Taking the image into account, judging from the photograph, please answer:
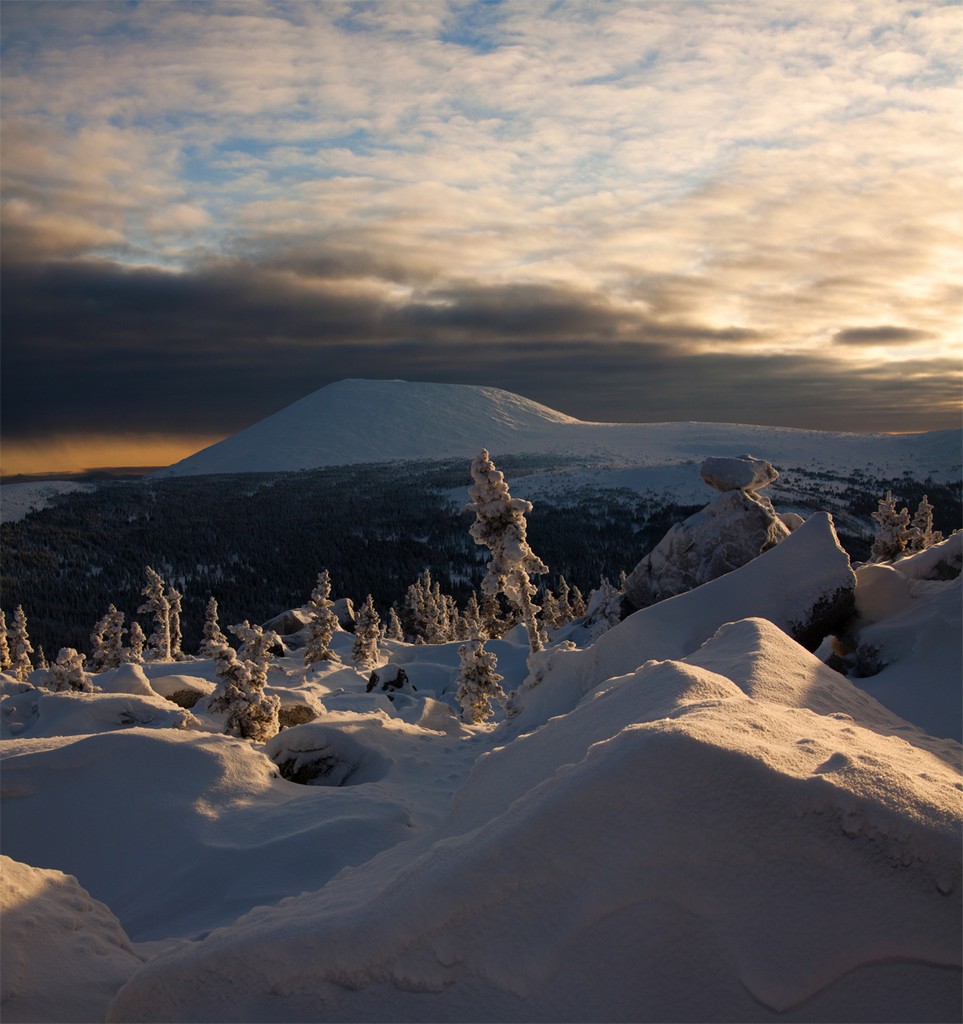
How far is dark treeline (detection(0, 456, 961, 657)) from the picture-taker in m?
116

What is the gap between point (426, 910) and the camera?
4.71m

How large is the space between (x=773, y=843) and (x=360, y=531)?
167981 mm

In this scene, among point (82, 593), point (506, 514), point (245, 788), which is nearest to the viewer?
point (245, 788)

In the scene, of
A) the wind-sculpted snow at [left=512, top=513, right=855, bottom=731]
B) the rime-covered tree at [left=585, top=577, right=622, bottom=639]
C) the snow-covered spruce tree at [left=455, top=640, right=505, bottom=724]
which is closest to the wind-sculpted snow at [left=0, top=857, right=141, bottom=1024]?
the wind-sculpted snow at [left=512, top=513, right=855, bottom=731]

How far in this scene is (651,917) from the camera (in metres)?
4.48

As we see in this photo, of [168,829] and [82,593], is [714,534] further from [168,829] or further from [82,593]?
[82,593]

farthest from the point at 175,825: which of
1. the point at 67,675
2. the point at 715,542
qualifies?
the point at 67,675

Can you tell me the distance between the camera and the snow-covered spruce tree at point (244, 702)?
1844 cm

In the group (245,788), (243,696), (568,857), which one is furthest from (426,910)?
(243,696)

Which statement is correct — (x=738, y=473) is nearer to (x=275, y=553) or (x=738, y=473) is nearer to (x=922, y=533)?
(x=922, y=533)

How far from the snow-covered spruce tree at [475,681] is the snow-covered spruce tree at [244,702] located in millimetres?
10515

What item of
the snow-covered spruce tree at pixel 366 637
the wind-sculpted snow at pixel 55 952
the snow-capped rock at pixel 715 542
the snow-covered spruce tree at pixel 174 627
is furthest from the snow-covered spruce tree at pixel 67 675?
the snow-covered spruce tree at pixel 174 627

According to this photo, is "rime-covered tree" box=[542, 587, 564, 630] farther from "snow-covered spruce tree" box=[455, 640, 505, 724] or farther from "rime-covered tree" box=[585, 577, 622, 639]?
"snow-covered spruce tree" box=[455, 640, 505, 724]

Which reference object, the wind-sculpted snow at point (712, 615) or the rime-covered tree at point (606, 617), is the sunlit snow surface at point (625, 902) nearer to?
the wind-sculpted snow at point (712, 615)
